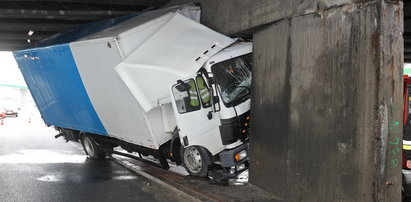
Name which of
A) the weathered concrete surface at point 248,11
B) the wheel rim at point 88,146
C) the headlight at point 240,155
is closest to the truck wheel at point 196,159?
the headlight at point 240,155

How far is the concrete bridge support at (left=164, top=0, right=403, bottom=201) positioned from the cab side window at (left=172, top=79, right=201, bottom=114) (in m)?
1.13

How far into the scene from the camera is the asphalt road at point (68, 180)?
699 centimetres

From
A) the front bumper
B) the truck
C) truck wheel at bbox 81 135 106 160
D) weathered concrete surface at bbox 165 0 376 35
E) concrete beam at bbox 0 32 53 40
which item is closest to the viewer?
weathered concrete surface at bbox 165 0 376 35

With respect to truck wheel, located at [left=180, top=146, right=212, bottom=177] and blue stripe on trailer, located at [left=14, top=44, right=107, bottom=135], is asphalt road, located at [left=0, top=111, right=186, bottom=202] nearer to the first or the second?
truck wheel, located at [left=180, top=146, right=212, bottom=177]

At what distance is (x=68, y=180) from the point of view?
8.32m

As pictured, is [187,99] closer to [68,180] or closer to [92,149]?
[68,180]

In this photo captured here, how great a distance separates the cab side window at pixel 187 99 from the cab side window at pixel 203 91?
0.09 metres

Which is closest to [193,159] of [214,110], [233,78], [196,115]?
[196,115]

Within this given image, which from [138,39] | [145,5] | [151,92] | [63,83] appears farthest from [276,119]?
[145,5]

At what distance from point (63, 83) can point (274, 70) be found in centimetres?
590

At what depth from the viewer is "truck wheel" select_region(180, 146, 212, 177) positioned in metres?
7.35

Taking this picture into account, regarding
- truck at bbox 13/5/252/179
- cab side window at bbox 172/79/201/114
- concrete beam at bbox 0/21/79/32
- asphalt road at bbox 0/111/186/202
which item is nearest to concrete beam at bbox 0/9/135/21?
concrete beam at bbox 0/21/79/32

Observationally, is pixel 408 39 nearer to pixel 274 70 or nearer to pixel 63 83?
pixel 274 70

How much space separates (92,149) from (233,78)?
5.65m
